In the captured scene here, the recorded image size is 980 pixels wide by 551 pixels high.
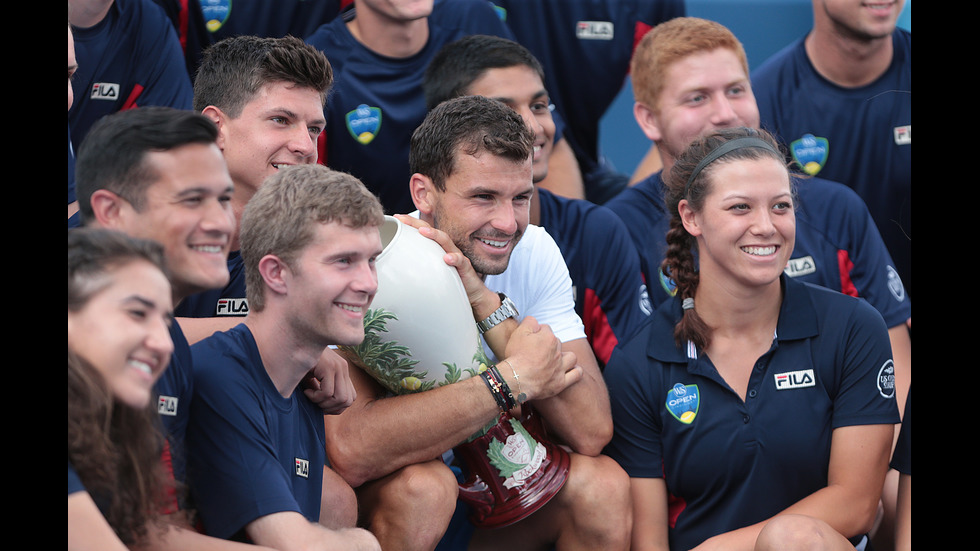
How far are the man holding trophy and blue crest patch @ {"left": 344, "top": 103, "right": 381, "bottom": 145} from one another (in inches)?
37.8

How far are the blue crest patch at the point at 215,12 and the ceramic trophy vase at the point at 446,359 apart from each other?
6.42 ft

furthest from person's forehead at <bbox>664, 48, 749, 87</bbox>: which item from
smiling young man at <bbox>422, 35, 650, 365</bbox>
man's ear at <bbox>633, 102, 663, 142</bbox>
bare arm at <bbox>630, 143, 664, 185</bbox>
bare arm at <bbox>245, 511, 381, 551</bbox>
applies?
bare arm at <bbox>245, 511, 381, 551</bbox>

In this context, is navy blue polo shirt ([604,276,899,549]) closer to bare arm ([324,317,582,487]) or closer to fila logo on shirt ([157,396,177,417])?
bare arm ([324,317,582,487])

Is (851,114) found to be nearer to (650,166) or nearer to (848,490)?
(650,166)

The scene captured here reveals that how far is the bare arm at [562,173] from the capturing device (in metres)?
4.47

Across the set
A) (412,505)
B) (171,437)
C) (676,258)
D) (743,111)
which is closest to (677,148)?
(743,111)

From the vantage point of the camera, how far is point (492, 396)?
2719mm

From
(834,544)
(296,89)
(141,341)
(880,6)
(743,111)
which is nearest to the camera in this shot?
(141,341)

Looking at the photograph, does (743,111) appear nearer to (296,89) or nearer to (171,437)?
(296,89)

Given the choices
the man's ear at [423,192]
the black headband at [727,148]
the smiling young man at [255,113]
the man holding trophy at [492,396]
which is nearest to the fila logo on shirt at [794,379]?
the man holding trophy at [492,396]

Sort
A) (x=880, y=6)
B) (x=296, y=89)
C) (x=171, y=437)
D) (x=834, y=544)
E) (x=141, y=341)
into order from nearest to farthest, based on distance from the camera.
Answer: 1. (x=141, y=341)
2. (x=171, y=437)
3. (x=834, y=544)
4. (x=296, y=89)
5. (x=880, y=6)

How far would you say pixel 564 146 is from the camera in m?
4.52

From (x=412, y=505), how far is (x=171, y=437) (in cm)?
70

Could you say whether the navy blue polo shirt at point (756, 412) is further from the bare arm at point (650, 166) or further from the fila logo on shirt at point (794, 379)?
the bare arm at point (650, 166)
